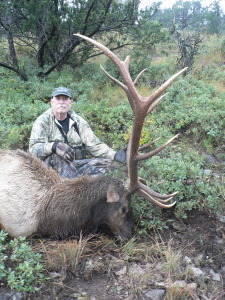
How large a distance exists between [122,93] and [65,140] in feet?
11.2

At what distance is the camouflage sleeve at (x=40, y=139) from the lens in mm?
4504

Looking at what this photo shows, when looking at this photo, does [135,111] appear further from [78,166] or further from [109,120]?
[109,120]

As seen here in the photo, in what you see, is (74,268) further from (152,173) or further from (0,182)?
(152,173)

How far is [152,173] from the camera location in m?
4.57

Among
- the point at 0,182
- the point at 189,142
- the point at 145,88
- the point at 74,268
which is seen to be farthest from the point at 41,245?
the point at 145,88

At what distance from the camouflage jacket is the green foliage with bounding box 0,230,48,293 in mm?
1697

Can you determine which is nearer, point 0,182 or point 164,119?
point 0,182

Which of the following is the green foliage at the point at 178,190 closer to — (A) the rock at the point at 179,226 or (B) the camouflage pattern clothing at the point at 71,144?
(A) the rock at the point at 179,226

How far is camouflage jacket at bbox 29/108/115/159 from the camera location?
4566mm

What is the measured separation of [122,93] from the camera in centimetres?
787

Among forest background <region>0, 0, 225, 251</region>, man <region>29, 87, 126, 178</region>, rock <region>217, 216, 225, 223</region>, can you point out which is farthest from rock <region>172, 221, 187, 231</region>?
man <region>29, 87, 126, 178</region>

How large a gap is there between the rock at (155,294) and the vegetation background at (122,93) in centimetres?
86

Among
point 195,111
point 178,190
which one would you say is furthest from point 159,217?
point 195,111

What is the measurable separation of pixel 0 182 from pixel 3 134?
6.39 ft
